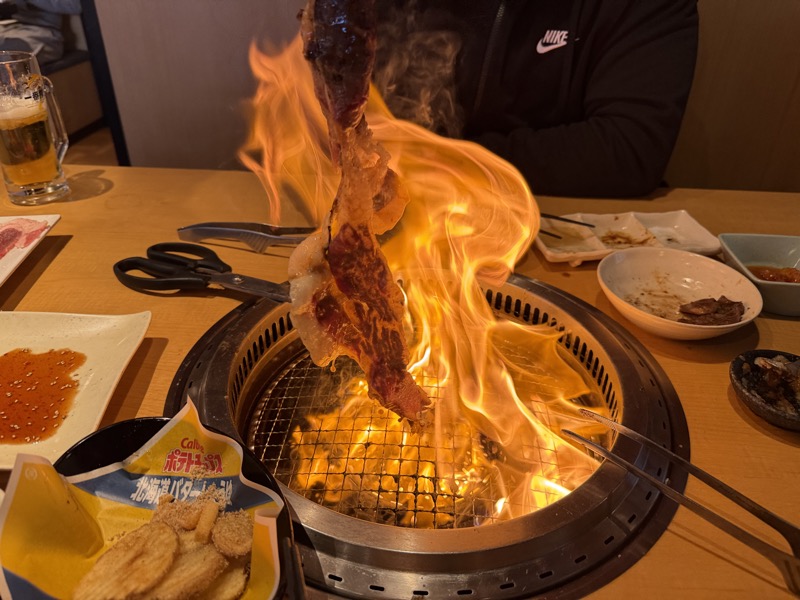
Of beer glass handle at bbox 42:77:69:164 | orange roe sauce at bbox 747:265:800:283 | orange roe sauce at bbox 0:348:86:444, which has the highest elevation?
beer glass handle at bbox 42:77:69:164

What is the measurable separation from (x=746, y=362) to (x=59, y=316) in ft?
6.63

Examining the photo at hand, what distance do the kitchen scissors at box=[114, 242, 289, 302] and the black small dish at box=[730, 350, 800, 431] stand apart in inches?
52.4

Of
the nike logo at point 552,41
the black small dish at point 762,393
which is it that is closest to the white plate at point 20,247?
the black small dish at point 762,393

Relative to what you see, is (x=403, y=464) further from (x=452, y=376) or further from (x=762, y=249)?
(x=762, y=249)

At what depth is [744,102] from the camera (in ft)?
14.8

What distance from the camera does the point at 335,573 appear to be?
1046mm

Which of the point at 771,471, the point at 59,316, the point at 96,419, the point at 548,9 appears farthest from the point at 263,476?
the point at 548,9

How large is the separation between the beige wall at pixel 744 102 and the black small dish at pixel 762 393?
367 centimetres

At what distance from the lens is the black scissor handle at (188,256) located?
198 cm

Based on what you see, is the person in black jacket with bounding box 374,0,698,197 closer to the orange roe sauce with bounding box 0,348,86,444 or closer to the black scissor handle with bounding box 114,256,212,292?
the black scissor handle with bounding box 114,256,212,292

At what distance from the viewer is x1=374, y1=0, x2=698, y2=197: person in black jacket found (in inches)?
121

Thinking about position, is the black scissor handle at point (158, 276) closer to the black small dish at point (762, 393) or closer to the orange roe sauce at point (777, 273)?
the black small dish at point (762, 393)

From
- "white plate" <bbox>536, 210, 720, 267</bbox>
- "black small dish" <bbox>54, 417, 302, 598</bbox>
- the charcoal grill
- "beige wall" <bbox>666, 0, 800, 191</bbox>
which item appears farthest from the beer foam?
"beige wall" <bbox>666, 0, 800, 191</bbox>

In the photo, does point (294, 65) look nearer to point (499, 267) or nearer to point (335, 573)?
point (499, 267)
